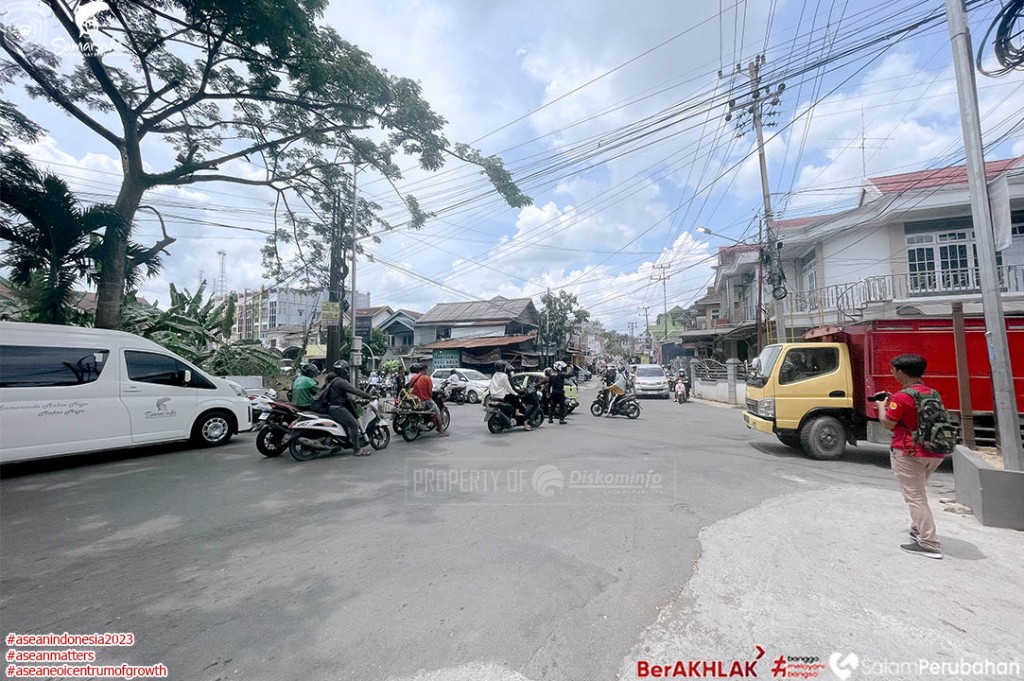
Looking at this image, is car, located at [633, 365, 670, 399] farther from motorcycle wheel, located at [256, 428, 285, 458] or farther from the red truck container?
motorcycle wheel, located at [256, 428, 285, 458]

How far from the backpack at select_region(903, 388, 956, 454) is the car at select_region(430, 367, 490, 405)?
16.3m

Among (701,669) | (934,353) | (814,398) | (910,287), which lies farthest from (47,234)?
(910,287)

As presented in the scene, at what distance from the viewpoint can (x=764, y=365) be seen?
25.3 ft

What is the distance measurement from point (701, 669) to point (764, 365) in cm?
665

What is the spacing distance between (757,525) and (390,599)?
3.43 metres

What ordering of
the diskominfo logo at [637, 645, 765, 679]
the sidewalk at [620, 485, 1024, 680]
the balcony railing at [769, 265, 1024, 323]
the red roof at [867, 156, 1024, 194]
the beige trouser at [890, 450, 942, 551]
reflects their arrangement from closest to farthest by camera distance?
1. the diskominfo logo at [637, 645, 765, 679]
2. the sidewalk at [620, 485, 1024, 680]
3. the beige trouser at [890, 450, 942, 551]
4. the balcony railing at [769, 265, 1024, 323]
5. the red roof at [867, 156, 1024, 194]

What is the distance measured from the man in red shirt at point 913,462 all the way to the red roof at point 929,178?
14703 mm

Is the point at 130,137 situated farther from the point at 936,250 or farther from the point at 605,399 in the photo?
the point at 936,250

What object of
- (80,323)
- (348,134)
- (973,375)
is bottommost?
(973,375)

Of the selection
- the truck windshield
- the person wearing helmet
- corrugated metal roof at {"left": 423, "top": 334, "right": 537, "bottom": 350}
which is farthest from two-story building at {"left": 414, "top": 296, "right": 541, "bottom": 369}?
the truck windshield

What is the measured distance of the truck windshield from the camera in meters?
7.47

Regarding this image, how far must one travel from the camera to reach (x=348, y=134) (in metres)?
10.4

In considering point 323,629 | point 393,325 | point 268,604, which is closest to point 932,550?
point 323,629

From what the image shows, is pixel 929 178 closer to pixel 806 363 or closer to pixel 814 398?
pixel 806 363
